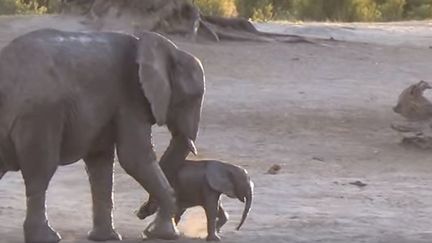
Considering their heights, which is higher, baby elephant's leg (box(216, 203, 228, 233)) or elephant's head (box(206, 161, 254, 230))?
elephant's head (box(206, 161, 254, 230))

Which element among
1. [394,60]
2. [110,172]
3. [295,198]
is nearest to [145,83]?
[110,172]

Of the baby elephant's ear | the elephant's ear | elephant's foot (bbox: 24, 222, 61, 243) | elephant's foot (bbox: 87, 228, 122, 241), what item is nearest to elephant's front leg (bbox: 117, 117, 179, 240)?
the elephant's ear

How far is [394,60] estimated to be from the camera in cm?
2428

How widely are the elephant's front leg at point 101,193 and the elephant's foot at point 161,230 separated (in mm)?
251

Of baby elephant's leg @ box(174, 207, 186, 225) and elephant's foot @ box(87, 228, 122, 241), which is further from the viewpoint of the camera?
baby elephant's leg @ box(174, 207, 186, 225)

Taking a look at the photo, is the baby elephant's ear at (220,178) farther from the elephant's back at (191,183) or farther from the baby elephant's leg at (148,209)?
the baby elephant's leg at (148,209)

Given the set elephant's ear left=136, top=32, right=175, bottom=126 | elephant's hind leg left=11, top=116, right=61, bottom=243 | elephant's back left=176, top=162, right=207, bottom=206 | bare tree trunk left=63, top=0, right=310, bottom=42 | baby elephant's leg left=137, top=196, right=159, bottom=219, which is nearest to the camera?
elephant's hind leg left=11, top=116, right=61, bottom=243

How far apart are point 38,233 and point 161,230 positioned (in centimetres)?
79

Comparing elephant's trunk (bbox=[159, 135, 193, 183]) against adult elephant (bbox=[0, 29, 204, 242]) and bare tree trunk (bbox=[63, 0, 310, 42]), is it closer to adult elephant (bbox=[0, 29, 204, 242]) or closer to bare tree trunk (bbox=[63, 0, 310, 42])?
adult elephant (bbox=[0, 29, 204, 242])

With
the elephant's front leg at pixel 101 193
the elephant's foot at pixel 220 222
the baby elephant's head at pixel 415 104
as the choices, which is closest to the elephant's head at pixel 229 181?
the elephant's foot at pixel 220 222

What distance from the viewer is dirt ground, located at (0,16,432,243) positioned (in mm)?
9703

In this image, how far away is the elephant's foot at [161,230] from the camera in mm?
8797

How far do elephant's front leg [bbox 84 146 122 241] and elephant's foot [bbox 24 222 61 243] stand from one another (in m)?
0.49

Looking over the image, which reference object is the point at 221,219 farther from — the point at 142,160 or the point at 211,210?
the point at 142,160
